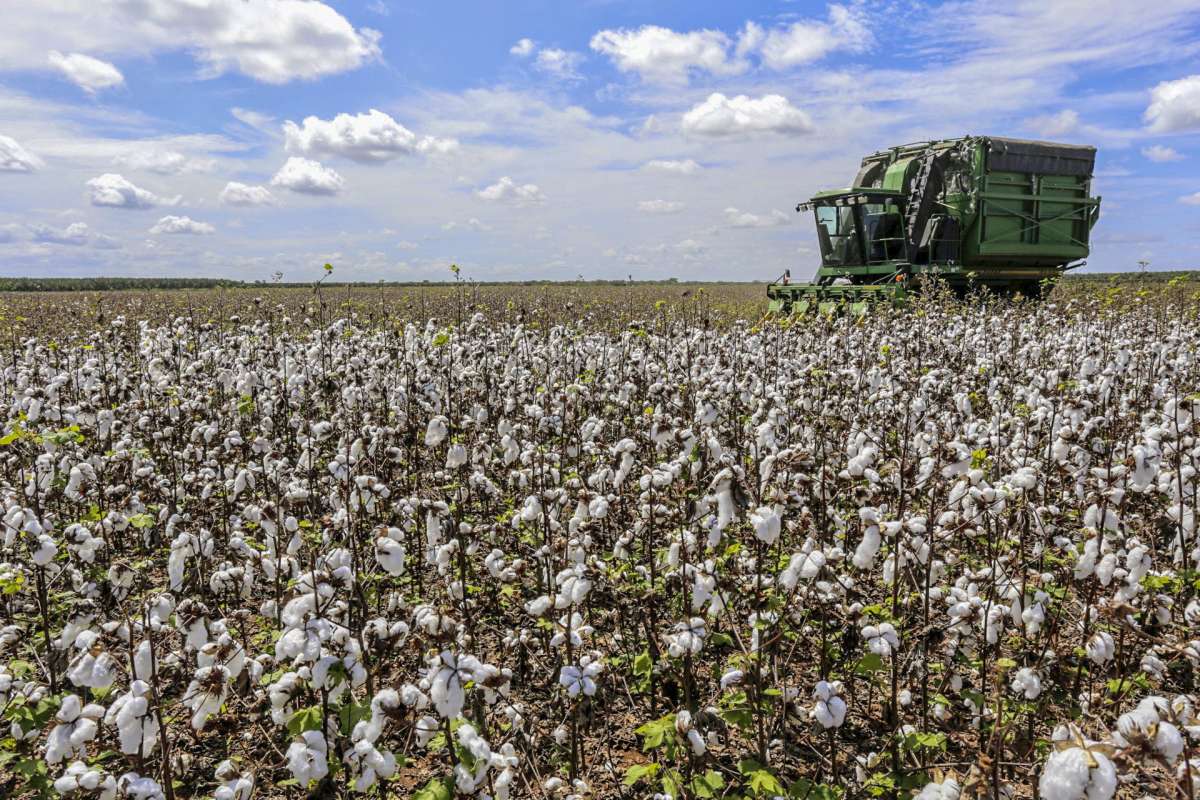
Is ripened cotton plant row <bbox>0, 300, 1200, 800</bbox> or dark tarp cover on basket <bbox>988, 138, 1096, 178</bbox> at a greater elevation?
dark tarp cover on basket <bbox>988, 138, 1096, 178</bbox>

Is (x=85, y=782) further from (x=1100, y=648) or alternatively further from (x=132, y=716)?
(x=1100, y=648)

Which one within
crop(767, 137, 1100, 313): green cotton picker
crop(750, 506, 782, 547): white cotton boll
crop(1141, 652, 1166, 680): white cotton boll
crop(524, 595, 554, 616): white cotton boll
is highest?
crop(767, 137, 1100, 313): green cotton picker

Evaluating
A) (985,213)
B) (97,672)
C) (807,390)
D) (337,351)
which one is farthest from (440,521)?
(985,213)

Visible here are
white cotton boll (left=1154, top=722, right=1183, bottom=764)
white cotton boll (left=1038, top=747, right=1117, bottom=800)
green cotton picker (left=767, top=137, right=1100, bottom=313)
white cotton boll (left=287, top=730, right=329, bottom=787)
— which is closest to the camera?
white cotton boll (left=1038, top=747, right=1117, bottom=800)

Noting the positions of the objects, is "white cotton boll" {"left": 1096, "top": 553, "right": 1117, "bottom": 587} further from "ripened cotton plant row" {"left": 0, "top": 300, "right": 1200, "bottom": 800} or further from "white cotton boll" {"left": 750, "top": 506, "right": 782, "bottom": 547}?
"white cotton boll" {"left": 750, "top": 506, "right": 782, "bottom": 547}

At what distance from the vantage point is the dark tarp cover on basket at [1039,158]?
23344 millimetres

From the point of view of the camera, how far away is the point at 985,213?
23.3 meters

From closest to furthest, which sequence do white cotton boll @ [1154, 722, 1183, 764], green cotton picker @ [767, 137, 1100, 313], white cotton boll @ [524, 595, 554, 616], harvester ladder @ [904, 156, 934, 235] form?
white cotton boll @ [1154, 722, 1183, 764] → white cotton boll @ [524, 595, 554, 616] → green cotton picker @ [767, 137, 1100, 313] → harvester ladder @ [904, 156, 934, 235]

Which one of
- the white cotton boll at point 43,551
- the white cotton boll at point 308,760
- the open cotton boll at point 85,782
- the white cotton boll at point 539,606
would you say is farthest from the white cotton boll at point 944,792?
the white cotton boll at point 43,551

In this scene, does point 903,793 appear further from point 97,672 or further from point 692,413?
point 692,413

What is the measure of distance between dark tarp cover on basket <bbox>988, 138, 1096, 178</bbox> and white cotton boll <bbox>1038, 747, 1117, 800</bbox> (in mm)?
25236

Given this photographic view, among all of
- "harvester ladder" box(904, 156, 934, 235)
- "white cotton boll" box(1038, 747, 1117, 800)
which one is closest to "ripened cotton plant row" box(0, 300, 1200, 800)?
"white cotton boll" box(1038, 747, 1117, 800)

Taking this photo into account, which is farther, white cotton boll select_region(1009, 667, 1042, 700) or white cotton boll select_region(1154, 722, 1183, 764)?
white cotton boll select_region(1009, 667, 1042, 700)

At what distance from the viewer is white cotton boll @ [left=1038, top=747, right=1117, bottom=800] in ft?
7.27
